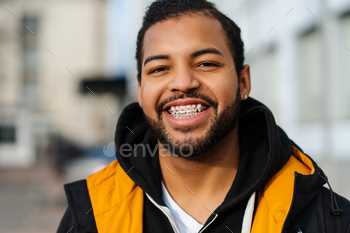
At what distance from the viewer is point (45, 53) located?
29.6 m

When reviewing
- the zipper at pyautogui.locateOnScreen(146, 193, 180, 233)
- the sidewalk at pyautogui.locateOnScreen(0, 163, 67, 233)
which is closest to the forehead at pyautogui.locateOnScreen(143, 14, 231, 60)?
the zipper at pyautogui.locateOnScreen(146, 193, 180, 233)

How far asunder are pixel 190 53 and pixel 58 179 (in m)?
9.82

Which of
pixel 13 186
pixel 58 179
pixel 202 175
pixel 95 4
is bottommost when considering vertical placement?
pixel 202 175

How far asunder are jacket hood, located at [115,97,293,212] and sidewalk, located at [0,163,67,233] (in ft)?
17.8

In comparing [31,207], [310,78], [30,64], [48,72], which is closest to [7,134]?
[48,72]

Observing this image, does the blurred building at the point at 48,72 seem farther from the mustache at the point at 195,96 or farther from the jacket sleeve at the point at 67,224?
the mustache at the point at 195,96

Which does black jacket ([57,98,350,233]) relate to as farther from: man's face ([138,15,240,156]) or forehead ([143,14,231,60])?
forehead ([143,14,231,60])

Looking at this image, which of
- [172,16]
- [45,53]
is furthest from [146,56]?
[45,53]

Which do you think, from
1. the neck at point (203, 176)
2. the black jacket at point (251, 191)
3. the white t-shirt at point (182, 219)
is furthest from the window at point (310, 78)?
the white t-shirt at point (182, 219)

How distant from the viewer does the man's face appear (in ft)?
6.99

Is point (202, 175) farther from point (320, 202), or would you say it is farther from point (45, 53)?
point (45, 53)

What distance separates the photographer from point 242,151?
2342 millimetres

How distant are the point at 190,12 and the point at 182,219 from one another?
50.6 inches

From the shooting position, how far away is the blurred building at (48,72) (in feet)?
84.5
